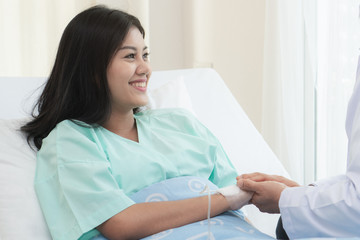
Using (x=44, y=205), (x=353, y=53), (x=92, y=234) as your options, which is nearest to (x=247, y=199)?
(x=92, y=234)

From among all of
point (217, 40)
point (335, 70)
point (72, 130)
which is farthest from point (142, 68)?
point (217, 40)

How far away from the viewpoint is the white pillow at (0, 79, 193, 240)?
1328 mm

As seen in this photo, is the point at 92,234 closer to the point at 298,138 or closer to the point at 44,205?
the point at 44,205

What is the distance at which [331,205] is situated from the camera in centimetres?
116

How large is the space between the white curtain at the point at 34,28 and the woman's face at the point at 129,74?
6.37 feet

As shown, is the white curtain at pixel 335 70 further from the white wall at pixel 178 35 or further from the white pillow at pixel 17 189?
the white pillow at pixel 17 189

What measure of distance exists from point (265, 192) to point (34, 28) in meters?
2.52

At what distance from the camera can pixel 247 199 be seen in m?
1.41

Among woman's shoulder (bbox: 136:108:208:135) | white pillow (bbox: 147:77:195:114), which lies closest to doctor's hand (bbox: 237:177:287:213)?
woman's shoulder (bbox: 136:108:208:135)

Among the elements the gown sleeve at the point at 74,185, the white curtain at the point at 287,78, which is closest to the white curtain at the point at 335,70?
the white curtain at the point at 287,78

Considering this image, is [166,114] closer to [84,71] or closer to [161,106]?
[161,106]

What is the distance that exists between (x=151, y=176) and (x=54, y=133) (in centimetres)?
30

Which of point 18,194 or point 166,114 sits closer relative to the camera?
point 18,194

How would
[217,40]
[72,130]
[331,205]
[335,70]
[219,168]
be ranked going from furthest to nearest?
1. [217,40]
2. [335,70]
3. [219,168]
4. [72,130]
5. [331,205]
